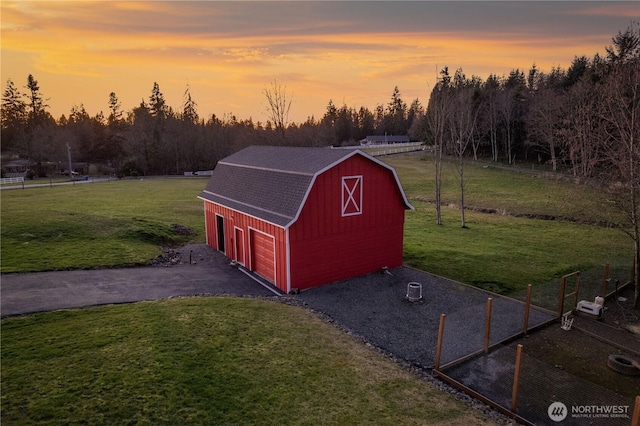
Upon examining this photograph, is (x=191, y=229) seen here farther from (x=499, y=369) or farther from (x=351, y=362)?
(x=499, y=369)

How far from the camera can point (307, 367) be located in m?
9.12

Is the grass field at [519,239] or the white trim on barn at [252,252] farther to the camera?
the grass field at [519,239]

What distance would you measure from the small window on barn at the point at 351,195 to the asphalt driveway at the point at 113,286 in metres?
4.68

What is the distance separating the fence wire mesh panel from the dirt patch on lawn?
498 mm

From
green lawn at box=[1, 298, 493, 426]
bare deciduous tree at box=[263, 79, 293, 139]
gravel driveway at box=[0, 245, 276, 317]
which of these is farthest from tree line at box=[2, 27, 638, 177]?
green lawn at box=[1, 298, 493, 426]

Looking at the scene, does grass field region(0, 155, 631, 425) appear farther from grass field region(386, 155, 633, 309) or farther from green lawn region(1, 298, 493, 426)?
grass field region(386, 155, 633, 309)

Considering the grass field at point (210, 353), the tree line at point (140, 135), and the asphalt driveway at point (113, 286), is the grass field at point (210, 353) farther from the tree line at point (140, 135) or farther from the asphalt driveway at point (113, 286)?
the tree line at point (140, 135)

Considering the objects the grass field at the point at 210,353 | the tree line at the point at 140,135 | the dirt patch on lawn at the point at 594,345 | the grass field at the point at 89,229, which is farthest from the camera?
the tree line at the point at 140,135

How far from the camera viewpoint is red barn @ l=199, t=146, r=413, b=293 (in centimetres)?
1504

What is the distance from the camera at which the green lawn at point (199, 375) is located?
23.5 ft

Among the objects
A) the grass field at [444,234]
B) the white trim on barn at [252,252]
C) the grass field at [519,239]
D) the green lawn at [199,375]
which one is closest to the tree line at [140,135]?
the grass field at [444,234]

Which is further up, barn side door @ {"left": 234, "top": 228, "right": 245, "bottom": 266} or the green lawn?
barn side door @ {"left": 234, "top": 228, "right": 245, "bottom": 266}

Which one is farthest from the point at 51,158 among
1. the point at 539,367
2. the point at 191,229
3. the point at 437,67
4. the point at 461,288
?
the point at 539,367

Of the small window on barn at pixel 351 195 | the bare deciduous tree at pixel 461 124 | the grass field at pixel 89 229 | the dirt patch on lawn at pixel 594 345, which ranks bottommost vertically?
the dirt patch on lawn at pixel 594 345
